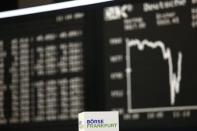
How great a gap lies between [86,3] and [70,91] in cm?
27

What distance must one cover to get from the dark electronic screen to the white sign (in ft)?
1.18

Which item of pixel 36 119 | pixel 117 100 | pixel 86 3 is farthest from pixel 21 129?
pixel 86 3

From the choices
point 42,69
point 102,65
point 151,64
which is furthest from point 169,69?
point 42,69

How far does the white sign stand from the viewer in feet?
3.42

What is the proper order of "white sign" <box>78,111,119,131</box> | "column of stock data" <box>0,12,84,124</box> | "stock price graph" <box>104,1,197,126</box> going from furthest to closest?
1. "column of stock data" <box>0,12,84,124</box>
2. "stock price graph" <box>104,1,197,126</box>
3. "white sign" <box>78,111,119,131</box>

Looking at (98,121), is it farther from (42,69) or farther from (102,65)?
(42,69)

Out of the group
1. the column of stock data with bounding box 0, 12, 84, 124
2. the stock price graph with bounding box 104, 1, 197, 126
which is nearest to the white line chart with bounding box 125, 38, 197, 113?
the stock price graph with bounding box 104, 1, 197, 126

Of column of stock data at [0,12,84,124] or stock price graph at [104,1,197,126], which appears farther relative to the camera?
column of stock data at [0,12,84,124]

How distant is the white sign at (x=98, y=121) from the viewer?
1.04 meters

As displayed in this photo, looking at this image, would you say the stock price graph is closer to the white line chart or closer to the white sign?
the white line chart

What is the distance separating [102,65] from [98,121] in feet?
1.56

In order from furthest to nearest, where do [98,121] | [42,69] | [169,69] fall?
[42,69]
[169,69]
[98,121]

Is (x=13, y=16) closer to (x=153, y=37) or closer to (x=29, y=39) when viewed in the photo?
(x=29, y=39)

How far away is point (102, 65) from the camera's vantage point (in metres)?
1.51
